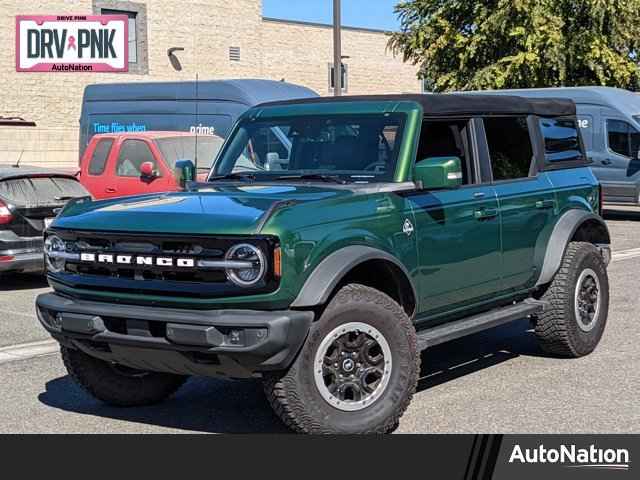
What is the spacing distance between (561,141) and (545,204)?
894 millimetres

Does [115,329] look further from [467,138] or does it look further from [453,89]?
[453,89]

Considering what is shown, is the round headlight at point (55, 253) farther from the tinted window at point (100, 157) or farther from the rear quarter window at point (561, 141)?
the tinted window at point (100, 157)

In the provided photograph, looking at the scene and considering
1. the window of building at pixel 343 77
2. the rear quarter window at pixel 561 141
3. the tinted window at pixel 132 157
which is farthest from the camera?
the window of building at pixel 343 77

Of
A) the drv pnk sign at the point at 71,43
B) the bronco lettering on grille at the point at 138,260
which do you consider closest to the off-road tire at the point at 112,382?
the bronco lettering on grille at the point at 138,260

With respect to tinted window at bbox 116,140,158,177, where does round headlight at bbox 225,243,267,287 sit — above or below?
below

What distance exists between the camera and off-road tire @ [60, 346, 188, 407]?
21.6ft

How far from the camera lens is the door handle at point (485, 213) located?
6.95 metres

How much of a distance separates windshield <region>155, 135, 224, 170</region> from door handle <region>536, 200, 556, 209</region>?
304 inches

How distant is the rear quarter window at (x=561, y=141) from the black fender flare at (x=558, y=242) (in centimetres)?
46

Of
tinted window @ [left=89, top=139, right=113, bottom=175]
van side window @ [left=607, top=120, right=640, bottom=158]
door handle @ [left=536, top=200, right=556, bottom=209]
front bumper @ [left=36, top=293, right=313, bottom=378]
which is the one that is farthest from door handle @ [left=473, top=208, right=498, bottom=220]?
van side window @ [left=607, top=120, right=640, bottom=158]

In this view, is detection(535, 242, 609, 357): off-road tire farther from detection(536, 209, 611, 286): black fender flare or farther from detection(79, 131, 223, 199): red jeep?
detection(79, 131, 223, 199): red jeep

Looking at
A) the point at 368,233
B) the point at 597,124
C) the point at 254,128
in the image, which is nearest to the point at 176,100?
the point at 597,124

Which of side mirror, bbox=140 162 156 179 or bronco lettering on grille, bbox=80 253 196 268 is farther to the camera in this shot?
side mirror, bbox=140 162 156 179

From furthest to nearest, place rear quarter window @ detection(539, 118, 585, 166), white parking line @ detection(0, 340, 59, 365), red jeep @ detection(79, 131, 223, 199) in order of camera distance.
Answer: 1. red jeep @ detection(79, 131, 223, 199)
2. white parking line @ detection(0, 340, 59, 365)
3. rear quarter window @ detection(539, 118, 585, 166)
